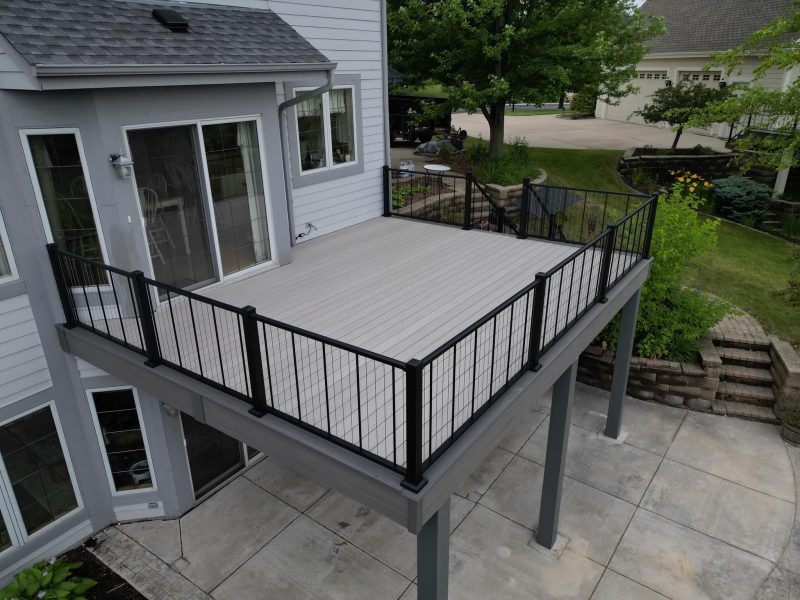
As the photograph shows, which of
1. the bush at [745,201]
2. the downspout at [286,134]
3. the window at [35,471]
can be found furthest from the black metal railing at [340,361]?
the bush at [745,201]

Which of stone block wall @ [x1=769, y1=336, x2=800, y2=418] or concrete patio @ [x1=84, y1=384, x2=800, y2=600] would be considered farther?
stone block wall @ [x1=769, y1=336, x2=800, y2=418]

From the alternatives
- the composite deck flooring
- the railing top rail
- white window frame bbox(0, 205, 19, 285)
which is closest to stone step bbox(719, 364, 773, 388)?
the composite deck flooring

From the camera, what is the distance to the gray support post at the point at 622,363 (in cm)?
717

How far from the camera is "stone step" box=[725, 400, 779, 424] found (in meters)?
8.07

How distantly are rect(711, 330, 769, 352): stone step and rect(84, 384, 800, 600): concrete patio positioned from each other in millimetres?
1755

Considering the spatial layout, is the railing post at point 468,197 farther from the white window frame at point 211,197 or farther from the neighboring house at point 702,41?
the neighboring house at point 702,41

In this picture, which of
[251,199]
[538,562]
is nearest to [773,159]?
[538,562]

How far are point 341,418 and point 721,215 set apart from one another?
48.8 ft

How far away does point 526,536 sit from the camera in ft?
20.1

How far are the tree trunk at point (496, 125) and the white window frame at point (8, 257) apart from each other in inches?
480

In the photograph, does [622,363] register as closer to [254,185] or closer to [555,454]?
[555,454]

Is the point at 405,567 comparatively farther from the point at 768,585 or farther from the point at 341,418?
the point at 768,585

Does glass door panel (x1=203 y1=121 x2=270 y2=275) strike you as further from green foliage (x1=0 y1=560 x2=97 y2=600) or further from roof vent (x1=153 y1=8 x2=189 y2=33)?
green foliage (x1=0 y1=560 x2=97 y2=600)

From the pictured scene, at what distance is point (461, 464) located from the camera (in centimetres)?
369
